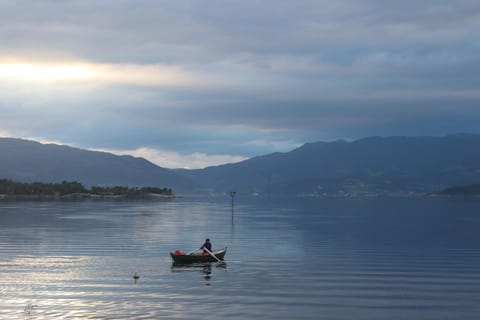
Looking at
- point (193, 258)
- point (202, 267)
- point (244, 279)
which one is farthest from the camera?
point (193, 258)

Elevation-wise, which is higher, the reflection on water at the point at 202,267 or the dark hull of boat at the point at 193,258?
the dark hull of boat at the point at 193,258

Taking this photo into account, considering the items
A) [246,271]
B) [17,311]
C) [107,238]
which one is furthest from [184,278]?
[107,238]

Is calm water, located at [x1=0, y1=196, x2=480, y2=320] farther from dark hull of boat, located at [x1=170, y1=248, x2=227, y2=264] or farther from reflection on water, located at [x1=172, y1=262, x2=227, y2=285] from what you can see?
dark hull of boat, located at [x1=170, y1=248, x2=227, y2=264]

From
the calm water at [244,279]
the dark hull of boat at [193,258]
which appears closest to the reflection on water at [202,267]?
the calm water at [244,279]

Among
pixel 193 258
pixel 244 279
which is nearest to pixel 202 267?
pixel 193 258

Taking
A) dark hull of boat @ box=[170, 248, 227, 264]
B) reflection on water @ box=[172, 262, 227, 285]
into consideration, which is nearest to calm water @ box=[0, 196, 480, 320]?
reflection on water @ box=[172, 262, 227, 285]

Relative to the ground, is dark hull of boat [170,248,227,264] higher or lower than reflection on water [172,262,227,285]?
higher

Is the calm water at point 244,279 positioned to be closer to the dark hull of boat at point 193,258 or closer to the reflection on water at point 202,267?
the reflection on water at point 202,267

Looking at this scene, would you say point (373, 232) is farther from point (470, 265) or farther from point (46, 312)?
point (46, 312)

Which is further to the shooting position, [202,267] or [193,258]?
[193,258]

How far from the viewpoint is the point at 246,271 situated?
6981 centimetres

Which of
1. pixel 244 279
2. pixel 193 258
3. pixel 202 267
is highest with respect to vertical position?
pixel 193 258

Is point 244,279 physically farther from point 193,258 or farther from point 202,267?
point 193,258

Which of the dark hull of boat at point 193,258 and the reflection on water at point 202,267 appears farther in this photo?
the dark hull of boat at point 193,258
